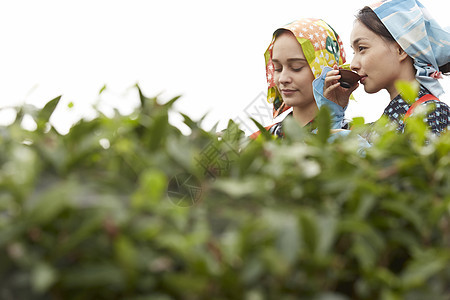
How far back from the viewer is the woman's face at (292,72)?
7.29ft

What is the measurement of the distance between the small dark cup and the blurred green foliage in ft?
5.17

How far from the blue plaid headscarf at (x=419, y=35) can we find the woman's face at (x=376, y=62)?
0.06m

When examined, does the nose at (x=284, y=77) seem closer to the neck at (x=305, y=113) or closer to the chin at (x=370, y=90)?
the neck at (x=305, y=113)

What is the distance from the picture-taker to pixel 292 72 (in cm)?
225

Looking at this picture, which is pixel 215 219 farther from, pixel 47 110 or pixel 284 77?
pixel 284 77

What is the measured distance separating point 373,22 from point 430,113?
0.52 m

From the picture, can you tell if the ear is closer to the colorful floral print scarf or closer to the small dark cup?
the small dark cup

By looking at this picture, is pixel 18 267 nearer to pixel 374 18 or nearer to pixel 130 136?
pixel 130 136

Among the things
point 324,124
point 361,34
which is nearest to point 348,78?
point 361,34

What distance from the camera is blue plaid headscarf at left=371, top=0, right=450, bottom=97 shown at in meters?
2.02

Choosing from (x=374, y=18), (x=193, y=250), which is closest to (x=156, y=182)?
(x=193, y=250)

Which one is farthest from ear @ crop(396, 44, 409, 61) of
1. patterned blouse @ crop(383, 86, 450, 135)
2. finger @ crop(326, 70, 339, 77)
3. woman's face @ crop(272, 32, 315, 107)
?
woman's face @ crop(272, 32, 315, 107)

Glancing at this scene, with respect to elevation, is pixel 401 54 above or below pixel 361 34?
below

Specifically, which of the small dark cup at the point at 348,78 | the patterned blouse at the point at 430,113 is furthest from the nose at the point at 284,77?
the patterned blouse at the point at 430,113
